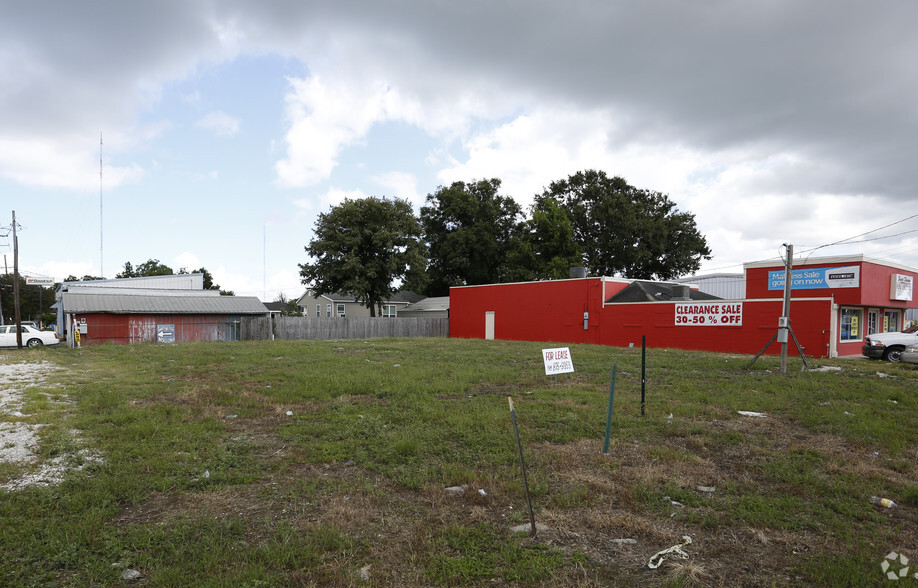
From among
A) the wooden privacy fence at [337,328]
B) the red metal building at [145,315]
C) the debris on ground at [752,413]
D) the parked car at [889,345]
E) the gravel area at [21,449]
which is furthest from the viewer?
the wooden privacy fence at [337,328]

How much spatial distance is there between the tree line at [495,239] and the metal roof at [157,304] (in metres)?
5.74

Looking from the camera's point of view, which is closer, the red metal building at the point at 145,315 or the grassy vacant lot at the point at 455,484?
the grassy vacant lot at the point at 455,484

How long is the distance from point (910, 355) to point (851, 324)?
797 centimetres

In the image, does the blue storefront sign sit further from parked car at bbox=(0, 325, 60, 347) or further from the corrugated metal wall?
parked car at bbox=(0, 325, 60, 347)

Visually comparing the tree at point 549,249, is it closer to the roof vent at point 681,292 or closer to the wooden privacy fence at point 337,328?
the wooden privacy fence at point 337,328

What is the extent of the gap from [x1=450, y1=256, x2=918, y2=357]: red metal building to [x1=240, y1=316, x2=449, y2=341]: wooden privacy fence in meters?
7.33

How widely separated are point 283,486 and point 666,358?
620 inches

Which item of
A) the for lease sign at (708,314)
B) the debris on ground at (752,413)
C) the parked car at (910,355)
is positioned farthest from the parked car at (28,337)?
the parked car at (910,355)

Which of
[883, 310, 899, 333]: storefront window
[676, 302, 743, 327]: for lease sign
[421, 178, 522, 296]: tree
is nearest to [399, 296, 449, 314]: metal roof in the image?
[421, 178, 522, 296]: tree

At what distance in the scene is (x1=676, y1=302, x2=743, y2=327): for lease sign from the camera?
24052 millimetres

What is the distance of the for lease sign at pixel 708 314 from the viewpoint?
24.1m

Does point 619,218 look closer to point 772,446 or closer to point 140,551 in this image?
point 772,446

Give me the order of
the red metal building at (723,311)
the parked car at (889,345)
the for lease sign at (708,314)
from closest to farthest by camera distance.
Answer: the parked car at (889,345) → the red metal building at (723,311) → the for lease sign at (708,314)

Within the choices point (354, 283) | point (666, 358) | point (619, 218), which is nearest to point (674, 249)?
point (619, 218)
